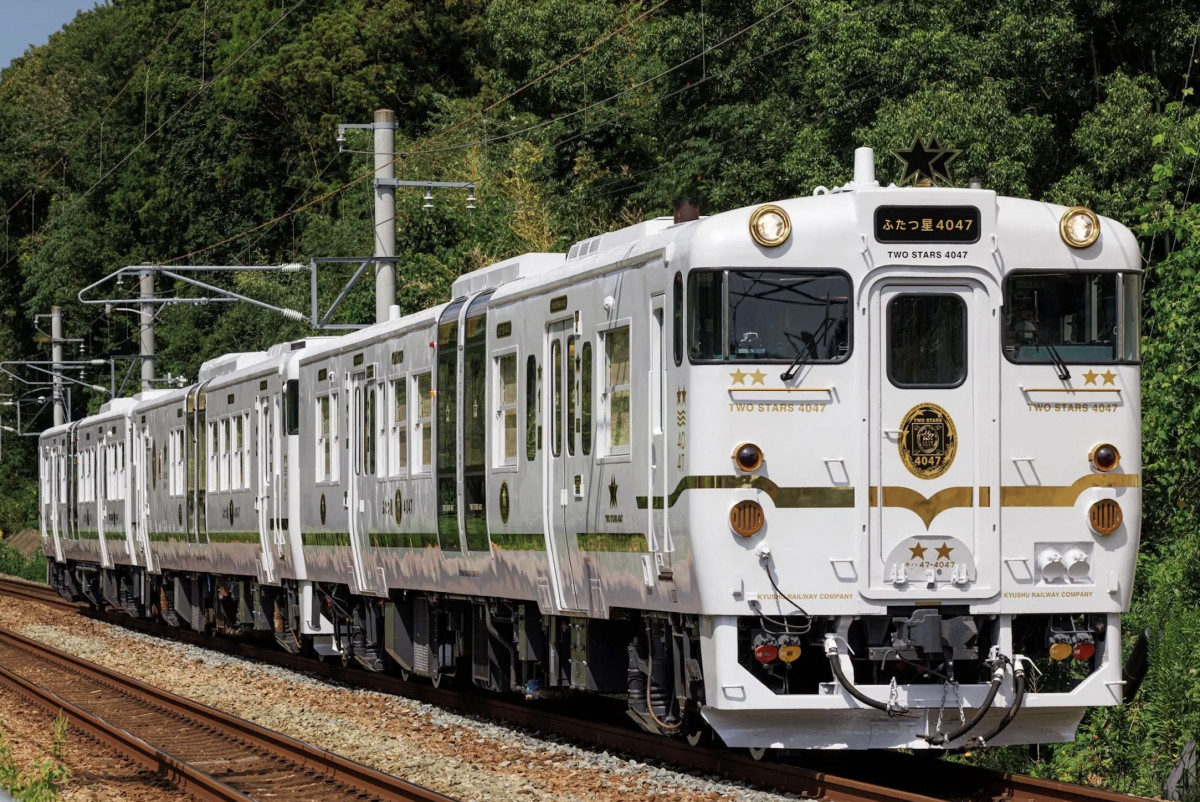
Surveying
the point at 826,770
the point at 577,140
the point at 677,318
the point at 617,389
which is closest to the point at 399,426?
the point at 617,389

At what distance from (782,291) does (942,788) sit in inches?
110

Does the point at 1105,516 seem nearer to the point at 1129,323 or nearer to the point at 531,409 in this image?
the point at 1129,323

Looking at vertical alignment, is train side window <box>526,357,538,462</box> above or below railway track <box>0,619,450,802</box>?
above

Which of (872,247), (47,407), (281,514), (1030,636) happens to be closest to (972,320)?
(872,247)

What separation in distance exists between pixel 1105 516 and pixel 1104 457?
313mm

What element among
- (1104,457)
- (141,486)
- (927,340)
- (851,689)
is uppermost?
(927,340)

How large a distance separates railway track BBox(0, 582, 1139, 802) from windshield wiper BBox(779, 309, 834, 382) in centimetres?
205

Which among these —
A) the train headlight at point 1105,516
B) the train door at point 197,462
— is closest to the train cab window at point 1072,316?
the train headlight at point 1105,516

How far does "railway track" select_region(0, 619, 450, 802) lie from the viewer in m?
11.8

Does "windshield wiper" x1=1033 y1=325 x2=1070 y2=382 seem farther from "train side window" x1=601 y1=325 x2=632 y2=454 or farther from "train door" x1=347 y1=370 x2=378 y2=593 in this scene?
"train door" x1=347 y1=370 x2=378 y2=593

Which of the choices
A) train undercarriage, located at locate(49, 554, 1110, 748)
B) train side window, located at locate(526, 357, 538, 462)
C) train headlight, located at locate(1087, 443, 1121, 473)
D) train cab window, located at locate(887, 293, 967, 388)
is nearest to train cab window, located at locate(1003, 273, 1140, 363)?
train cab window, located at locate(887, 293, 967, 388)

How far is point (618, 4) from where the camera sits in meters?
44.6

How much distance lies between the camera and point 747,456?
408 inches

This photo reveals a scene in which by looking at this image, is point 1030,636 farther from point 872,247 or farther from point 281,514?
point 281,514
